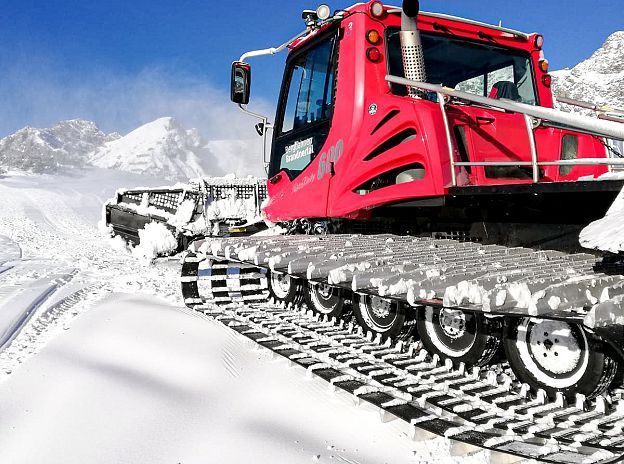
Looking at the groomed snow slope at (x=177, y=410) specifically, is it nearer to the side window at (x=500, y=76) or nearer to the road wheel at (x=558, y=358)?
the road wheel at (x=558, y=358)

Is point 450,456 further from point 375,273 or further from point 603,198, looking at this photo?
point 603,198

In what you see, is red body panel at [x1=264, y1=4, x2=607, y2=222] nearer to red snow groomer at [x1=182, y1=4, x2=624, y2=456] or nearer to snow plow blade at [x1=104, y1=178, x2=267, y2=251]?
red snow groomer at [x1=182, y1=4, x2=624, y2=456]

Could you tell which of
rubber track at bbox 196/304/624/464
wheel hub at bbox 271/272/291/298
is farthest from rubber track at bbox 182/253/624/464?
wheel hub at bbox 271/272/291/298

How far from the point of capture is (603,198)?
248 centimetres

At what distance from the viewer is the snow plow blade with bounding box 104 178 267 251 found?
7094mm

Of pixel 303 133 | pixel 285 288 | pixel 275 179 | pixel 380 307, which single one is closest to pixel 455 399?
pixel 380 307

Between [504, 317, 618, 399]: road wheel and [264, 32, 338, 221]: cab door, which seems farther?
→ [264, 32, 338, 221]: cab door

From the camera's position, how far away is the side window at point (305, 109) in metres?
4.36

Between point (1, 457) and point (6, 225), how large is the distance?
527 inches

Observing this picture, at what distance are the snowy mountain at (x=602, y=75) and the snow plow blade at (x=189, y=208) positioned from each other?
11.4 metres

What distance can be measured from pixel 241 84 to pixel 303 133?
777 millimetres

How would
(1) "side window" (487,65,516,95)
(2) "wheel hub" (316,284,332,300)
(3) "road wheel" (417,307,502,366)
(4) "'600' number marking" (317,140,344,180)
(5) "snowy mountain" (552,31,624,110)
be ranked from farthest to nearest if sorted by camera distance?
(5) "snowy mountain" (552,31,624,110), (1) "side window" (487,65,516,95), (2) "wheel hub" (316,284,332,300), (4) "'600' number marking" (317,140,344,180), (3) "road wheel" (417,307,502,366)

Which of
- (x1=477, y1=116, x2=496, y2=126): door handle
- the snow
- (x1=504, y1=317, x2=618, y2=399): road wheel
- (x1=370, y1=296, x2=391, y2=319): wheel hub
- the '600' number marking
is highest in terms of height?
(x1=477, y1=116, x2=496, y2=126): door handle

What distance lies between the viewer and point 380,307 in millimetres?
3764
